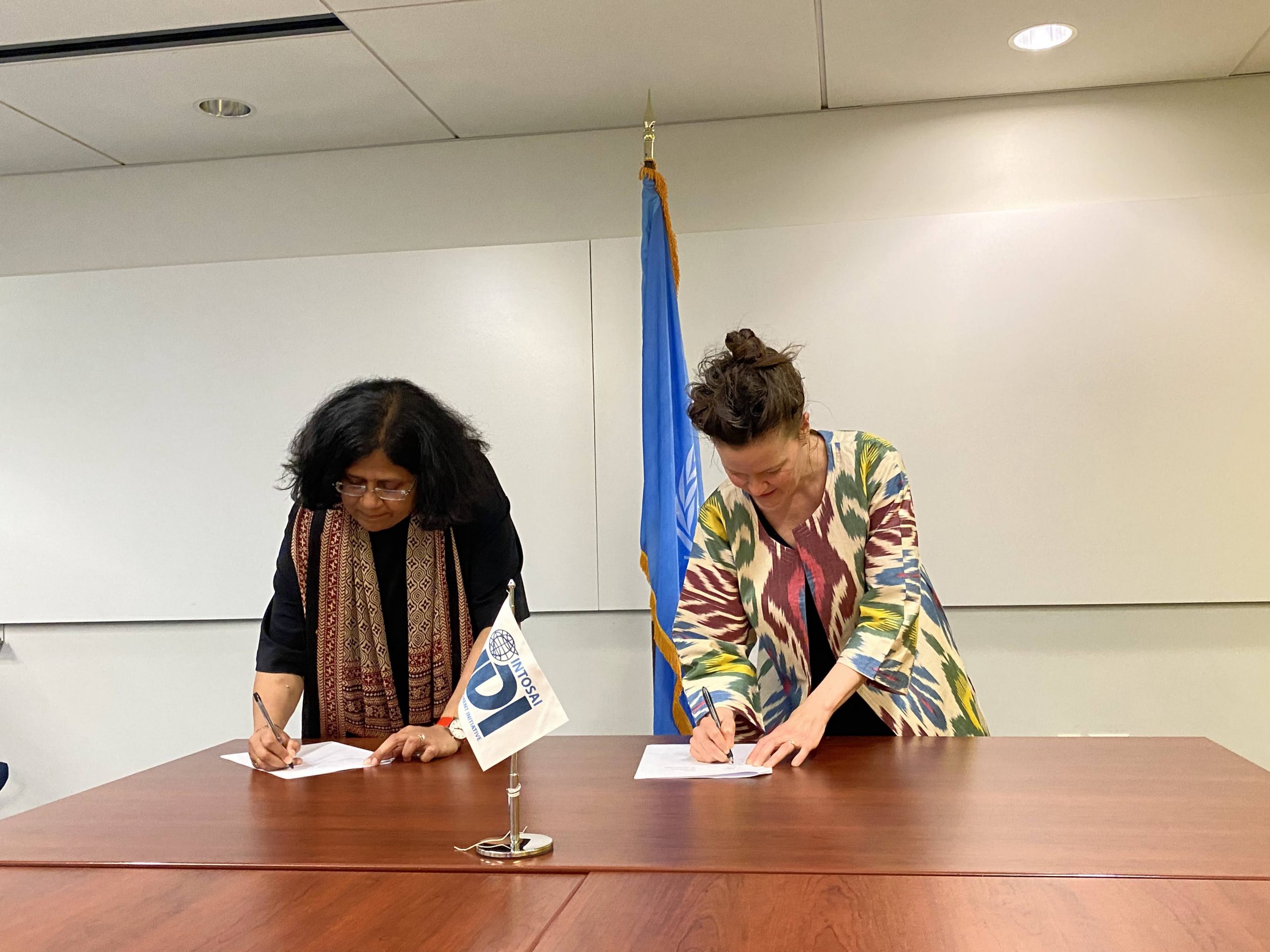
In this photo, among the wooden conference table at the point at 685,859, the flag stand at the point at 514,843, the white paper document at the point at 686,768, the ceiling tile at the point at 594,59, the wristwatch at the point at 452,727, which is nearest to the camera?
the wooden conference table at the point at 685,859

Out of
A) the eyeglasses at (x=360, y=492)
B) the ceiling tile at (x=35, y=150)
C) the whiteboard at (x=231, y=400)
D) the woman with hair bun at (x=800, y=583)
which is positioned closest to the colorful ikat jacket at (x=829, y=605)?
the woman with hair bun at (x=800, y=583)

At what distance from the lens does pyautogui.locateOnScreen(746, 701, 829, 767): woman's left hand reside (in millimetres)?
1924

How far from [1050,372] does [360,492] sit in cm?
245

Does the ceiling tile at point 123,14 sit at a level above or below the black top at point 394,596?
above

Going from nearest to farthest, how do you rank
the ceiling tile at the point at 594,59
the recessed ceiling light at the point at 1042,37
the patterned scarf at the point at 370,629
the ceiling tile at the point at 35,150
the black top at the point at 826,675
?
the black top at the point at 826,675
the patterned scarf at the point at 370,629
the ceiling tile at the point at 594,59
the recessed ceiling light at the point at 1042,37
the ceiling tile at the point at 35,150

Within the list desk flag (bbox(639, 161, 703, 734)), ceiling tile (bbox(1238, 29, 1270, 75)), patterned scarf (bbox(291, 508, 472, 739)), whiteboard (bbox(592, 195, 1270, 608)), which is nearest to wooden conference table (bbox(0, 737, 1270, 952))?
patterned scarf (bbox(291, 508, 472, 739))

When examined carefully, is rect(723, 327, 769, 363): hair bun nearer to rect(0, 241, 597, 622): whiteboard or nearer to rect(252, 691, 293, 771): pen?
rect(252, 691, 293, 771): pen

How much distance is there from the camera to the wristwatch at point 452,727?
2137mm

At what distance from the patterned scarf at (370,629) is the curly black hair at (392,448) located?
0.11m

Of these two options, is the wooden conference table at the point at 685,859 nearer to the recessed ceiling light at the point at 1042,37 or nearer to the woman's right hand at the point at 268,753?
the woman's right hand at the point at 268,753

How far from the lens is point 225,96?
3.67m

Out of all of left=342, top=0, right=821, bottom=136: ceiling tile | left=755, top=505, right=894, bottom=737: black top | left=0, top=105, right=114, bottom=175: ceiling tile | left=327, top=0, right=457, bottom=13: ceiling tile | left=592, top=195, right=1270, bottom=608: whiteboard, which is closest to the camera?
left=755, top=505, right=894, bottom=737: black top

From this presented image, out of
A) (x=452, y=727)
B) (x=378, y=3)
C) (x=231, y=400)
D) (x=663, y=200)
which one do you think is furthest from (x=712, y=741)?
(x=231, y=400)

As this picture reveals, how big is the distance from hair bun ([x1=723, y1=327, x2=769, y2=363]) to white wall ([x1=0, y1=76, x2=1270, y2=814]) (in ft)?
5.89
